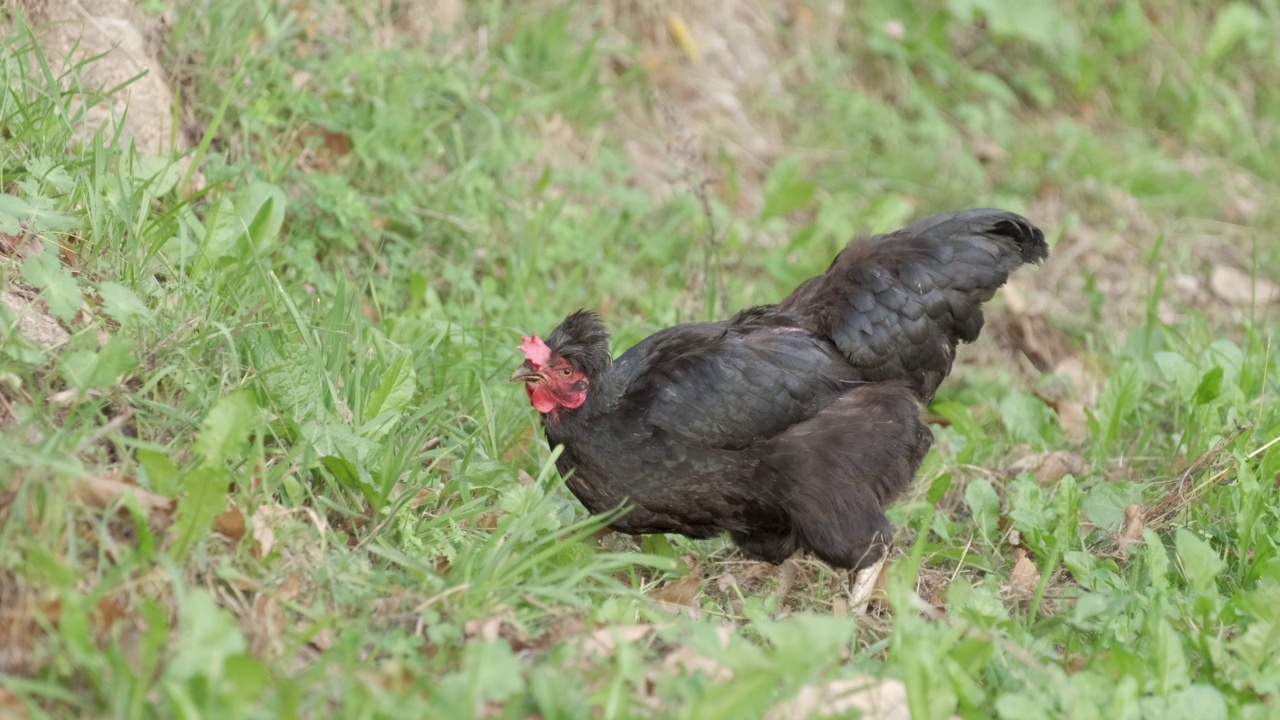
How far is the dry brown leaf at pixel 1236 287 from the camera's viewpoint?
6.92 metres

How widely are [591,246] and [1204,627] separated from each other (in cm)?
327

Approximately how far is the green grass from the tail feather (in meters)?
0.57

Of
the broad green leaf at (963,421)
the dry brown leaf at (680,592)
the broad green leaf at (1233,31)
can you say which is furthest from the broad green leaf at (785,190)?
the broad green leaf at (1233,31)

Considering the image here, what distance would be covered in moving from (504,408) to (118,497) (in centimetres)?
180

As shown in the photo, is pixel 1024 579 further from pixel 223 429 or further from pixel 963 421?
pixel 223 429

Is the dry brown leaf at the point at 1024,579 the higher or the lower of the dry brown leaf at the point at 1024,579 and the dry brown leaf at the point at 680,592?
→ the lower

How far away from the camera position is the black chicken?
390 centimetres

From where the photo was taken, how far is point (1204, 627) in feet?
11.2

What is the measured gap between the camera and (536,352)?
152 inches

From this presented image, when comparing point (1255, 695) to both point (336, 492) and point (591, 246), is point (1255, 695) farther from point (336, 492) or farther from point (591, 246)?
point (591, 246)

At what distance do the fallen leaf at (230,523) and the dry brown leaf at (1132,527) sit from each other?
287 cm

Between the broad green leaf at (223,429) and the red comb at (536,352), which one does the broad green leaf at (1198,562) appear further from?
the broad green leaf at (223,429)

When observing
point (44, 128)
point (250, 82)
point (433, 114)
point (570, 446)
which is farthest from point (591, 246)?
point (44, 128)

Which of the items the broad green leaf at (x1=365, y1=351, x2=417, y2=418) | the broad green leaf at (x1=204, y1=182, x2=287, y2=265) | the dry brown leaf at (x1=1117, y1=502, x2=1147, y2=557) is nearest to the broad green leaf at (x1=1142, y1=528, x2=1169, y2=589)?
the dry brown leaf at (x1=1117, y1=502, x2=1147, y2=557)
